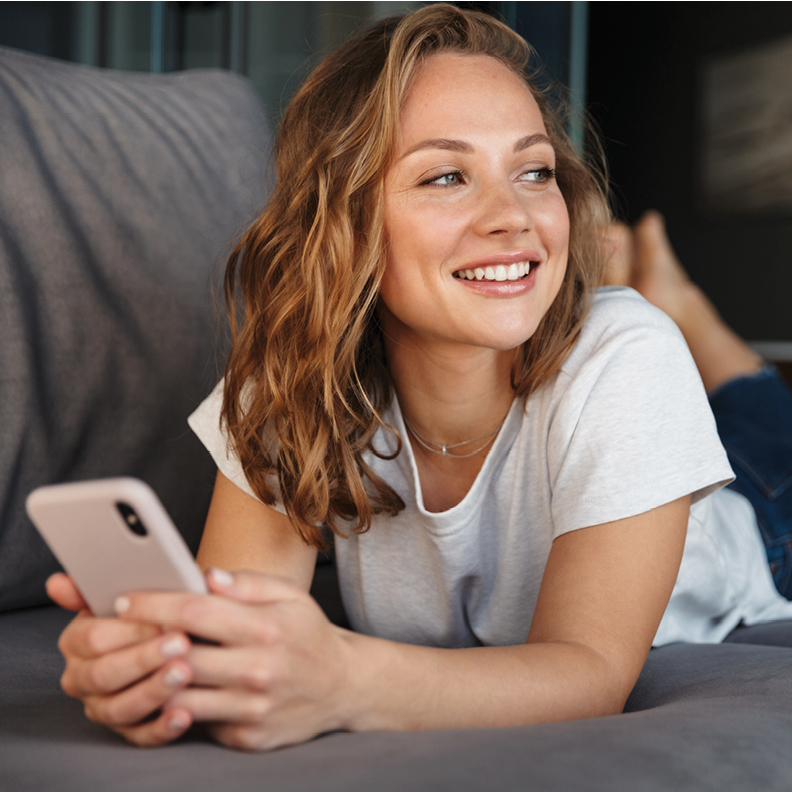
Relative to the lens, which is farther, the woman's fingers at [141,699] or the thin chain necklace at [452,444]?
the thin chain necklace at [452,444]

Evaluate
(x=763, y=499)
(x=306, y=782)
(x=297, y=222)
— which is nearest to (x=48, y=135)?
(x=297, y=222)

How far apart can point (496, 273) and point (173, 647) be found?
55 cm

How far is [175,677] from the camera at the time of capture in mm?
497

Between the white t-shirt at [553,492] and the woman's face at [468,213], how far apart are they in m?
0.11

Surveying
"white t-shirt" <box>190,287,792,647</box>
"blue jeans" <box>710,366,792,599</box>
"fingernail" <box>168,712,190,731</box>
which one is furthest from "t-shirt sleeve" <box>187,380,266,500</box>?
"blue jeans" <box>710,366,792,599</box>

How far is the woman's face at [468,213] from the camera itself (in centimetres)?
89

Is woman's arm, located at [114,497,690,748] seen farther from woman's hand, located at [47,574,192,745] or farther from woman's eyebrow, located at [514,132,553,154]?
woman's eyebrow, located at [514,132,553,154]

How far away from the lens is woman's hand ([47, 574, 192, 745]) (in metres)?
0.50

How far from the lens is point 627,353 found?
89 cm

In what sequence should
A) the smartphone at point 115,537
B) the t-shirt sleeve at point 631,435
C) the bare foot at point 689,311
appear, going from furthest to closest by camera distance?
1. the bare foot at point 689,311
2. the t-shirt sleeve at point 631,435
3. the smartphone at point 115,537

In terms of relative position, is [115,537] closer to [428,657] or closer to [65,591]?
[65,591]

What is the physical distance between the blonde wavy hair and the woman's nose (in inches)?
4.6

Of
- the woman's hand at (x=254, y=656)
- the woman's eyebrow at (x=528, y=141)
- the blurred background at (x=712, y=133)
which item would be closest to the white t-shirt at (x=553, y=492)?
the woman's eyebrow at (x=528, y=141)

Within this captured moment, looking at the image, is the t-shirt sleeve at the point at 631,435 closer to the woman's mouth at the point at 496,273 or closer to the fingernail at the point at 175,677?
the woman's mouth at the point at 496,273
